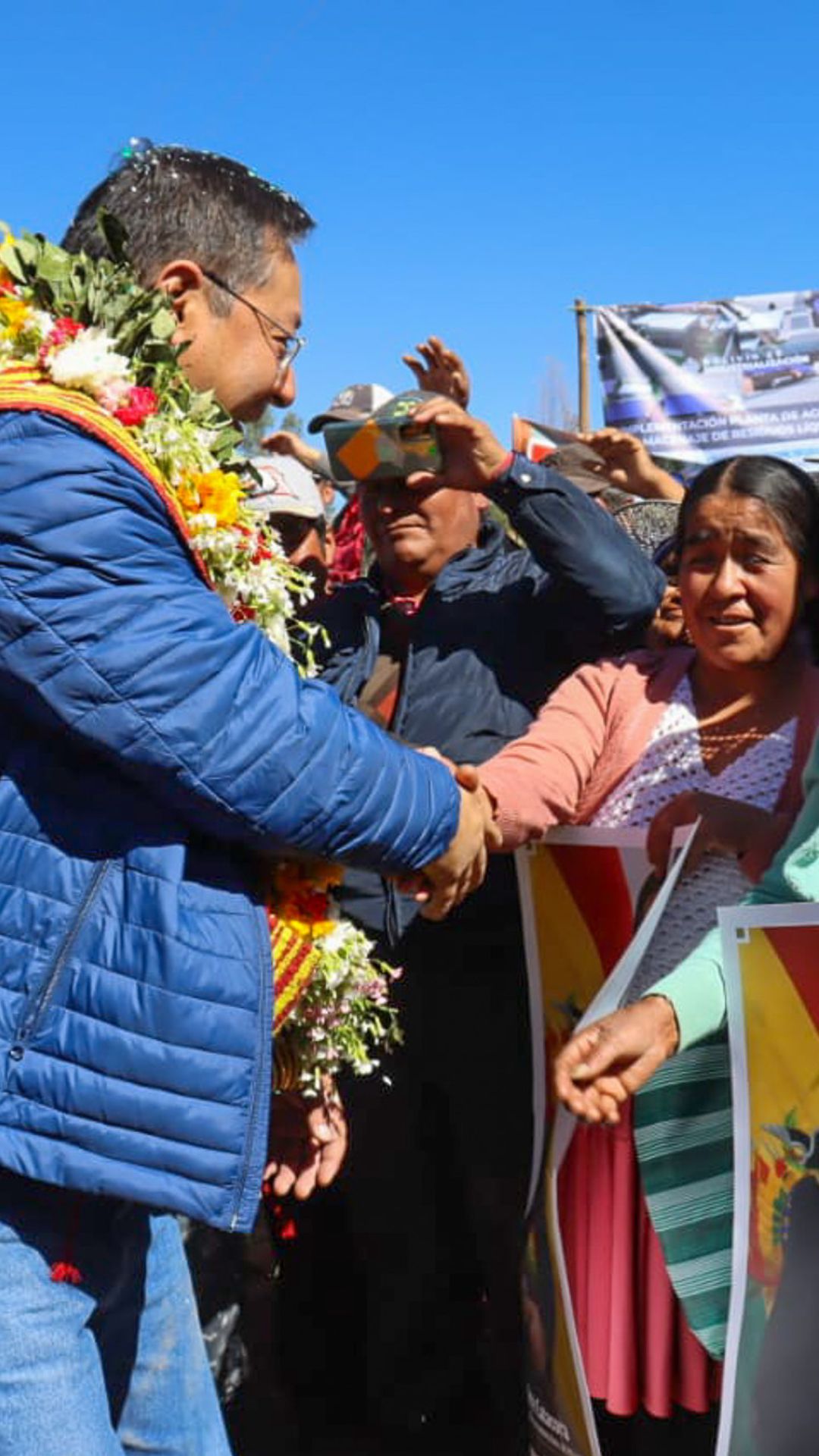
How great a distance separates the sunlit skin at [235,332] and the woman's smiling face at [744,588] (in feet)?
2.50

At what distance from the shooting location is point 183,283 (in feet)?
6.63

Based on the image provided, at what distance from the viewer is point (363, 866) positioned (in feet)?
5.93

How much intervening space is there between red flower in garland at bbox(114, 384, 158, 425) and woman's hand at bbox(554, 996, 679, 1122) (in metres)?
0.98

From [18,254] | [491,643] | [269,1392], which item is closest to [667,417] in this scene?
[491,643]

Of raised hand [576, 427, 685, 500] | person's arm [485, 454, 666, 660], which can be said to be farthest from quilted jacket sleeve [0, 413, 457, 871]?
raised hand [576, 427, 685, 500]

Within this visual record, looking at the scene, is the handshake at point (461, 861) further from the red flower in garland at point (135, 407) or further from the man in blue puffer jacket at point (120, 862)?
the red flower in garland at point (135, 407)

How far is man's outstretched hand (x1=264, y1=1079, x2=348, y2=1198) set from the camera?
2.26 metres

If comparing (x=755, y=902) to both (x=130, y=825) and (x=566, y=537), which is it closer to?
(x=130, y=825)

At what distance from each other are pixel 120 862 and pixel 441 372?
77.6 inches

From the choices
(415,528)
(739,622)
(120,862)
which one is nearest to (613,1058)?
(120,862)

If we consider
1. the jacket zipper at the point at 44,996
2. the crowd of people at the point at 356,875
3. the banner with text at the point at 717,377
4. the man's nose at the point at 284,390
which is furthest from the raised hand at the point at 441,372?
the banner with text at the point at 717,377

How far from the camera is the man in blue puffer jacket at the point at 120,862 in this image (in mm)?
1573

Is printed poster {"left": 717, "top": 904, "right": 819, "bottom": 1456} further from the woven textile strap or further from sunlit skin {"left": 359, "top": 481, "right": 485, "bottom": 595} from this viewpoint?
sunlit skin {"left": 359, "top": 481, "right": 485, "bottom": 595}

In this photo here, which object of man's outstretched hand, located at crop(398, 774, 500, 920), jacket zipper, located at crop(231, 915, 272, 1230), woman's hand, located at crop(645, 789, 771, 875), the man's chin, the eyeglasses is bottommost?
jacket zipper, located at crop(231, 915, 272, 1230)
